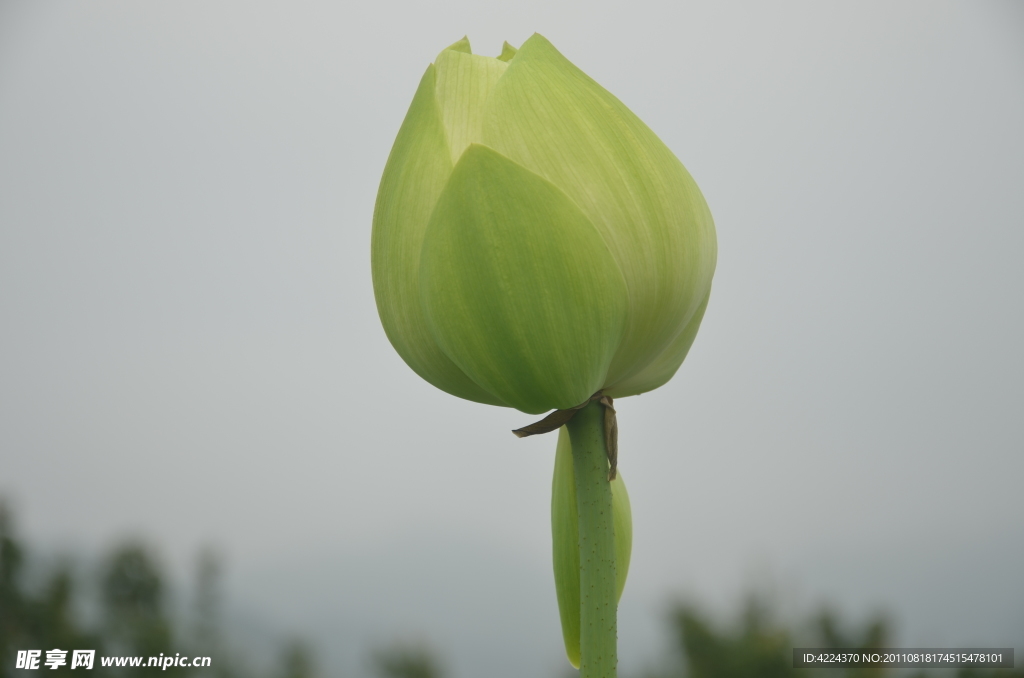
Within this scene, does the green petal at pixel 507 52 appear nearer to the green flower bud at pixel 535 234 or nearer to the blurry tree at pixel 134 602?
the green flower bud at pixel 535 234

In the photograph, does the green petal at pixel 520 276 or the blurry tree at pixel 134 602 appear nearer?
the green petal at pixel 520 276

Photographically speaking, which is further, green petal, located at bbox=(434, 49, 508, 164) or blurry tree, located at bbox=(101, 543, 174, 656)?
blurry tree, located at bbox=(101, 543, 174, 656)

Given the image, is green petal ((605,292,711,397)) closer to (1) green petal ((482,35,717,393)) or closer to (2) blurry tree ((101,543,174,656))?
(1) green petal ((482,35,717,393))

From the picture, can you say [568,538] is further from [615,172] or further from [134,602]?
[134,602]

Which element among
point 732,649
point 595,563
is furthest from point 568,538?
point 732,649

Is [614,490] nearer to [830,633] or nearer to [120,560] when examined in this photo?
[830,633]

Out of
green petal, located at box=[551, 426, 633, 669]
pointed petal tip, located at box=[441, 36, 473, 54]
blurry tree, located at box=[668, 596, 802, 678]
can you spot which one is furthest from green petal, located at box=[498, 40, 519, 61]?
blurry tree, located at box=[668, 596, 802, 678]

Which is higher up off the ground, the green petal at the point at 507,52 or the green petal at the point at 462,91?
the green petal at the point at 507,52

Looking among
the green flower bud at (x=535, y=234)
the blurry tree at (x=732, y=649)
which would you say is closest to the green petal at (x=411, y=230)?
the green flower bud at (x=535, y=234)
